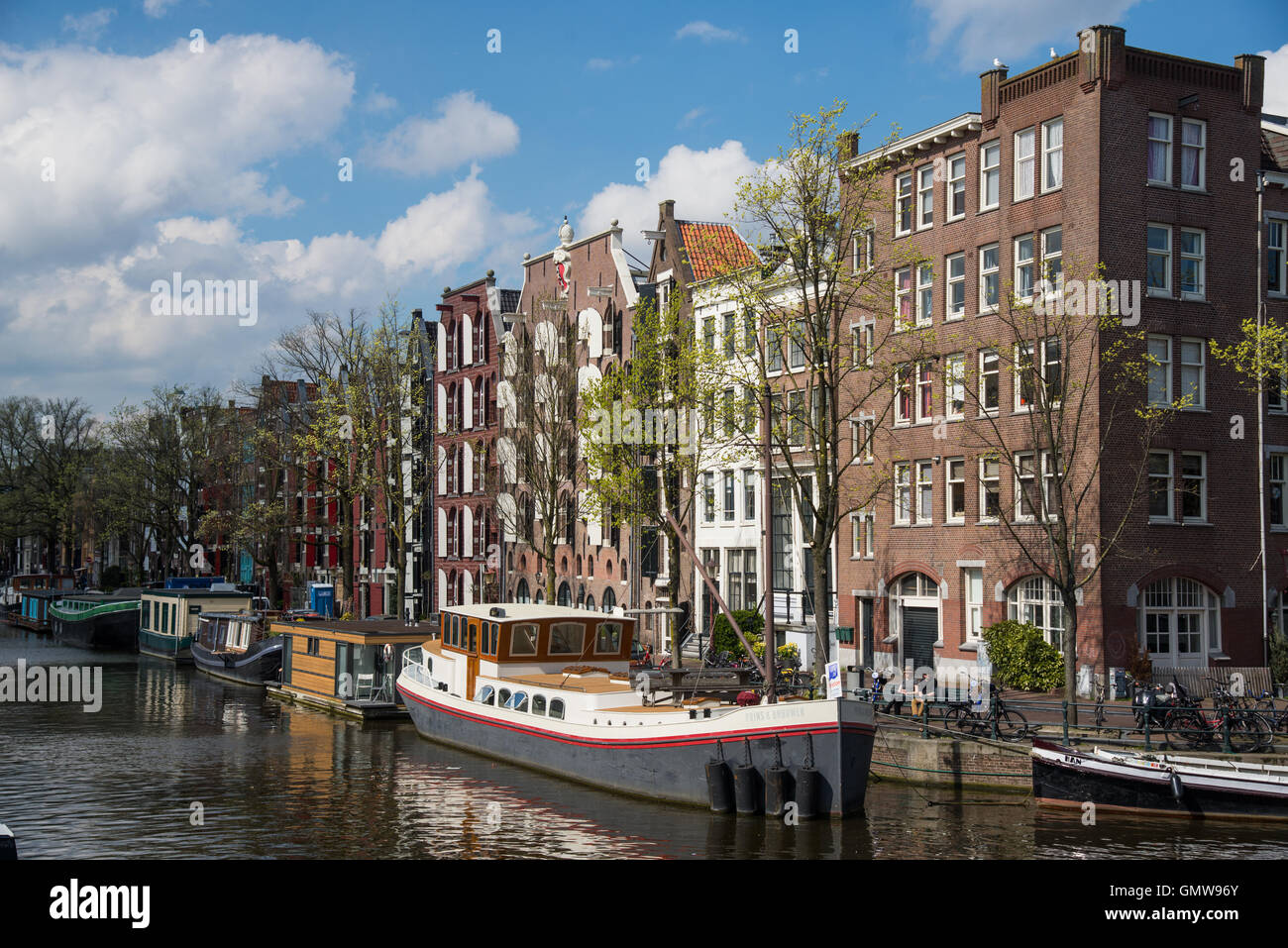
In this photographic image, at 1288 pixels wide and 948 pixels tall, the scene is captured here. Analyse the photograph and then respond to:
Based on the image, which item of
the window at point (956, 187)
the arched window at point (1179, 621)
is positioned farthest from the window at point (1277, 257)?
the arched window at point (1179, 621)

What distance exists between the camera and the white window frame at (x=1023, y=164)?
39.2 metres

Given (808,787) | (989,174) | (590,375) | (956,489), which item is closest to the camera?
(808,787)

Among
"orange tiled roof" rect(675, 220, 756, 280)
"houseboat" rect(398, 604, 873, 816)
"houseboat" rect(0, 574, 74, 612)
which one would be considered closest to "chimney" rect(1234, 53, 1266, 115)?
"orange tiled roof" rect(675, 220, 756, 280)

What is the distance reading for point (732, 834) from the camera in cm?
2442

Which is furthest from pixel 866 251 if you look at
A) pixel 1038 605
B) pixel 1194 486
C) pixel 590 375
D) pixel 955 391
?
pixel 590 375

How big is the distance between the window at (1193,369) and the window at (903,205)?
10178mm

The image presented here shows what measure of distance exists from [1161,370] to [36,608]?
80.3 m

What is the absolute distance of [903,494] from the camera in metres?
44.2

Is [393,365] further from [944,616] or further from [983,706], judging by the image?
[983,706]

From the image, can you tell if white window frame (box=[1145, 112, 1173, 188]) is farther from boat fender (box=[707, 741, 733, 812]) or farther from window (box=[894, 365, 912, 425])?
boat fender (box=[707, 741, 733, 812])

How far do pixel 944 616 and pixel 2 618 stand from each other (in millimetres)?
90821

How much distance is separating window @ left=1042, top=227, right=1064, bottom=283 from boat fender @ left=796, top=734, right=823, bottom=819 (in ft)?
62.3

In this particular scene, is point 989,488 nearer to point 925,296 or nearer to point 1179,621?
point 1179,621

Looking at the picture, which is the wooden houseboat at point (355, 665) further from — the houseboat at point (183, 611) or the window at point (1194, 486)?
the window at point (1194, 486)
